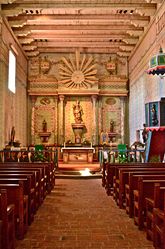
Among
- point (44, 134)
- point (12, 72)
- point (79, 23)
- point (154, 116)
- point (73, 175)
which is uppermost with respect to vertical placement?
point (79, 23)

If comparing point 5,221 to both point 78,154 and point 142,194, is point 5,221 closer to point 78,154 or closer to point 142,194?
point 142,194

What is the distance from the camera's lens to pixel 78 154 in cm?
1677

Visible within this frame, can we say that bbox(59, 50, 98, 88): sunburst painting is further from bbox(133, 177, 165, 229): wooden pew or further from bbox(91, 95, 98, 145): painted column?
bbox(133, 177, 165, 229): wooden pew

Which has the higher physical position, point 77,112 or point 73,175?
point 77,112

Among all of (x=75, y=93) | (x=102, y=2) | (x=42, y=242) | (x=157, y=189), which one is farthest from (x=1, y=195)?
(x=75, y=93)

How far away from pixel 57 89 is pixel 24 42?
10.9ft

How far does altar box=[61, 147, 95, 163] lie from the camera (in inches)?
655

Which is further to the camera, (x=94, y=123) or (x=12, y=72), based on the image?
(x=94, y=123)

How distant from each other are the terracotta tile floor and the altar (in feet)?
30.6

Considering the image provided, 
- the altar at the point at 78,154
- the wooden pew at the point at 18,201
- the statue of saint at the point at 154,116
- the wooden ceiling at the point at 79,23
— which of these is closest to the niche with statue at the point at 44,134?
the altar at the point at 78,154

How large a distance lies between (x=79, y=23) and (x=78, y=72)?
4.23 metres

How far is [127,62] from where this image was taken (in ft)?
66.7

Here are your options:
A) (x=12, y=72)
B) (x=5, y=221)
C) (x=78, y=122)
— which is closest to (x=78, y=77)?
(x=78, y=122)

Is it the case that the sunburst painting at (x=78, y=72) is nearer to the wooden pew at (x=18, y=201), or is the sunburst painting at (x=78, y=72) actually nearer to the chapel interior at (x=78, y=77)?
the chapel interior at (x=78, y=77)
